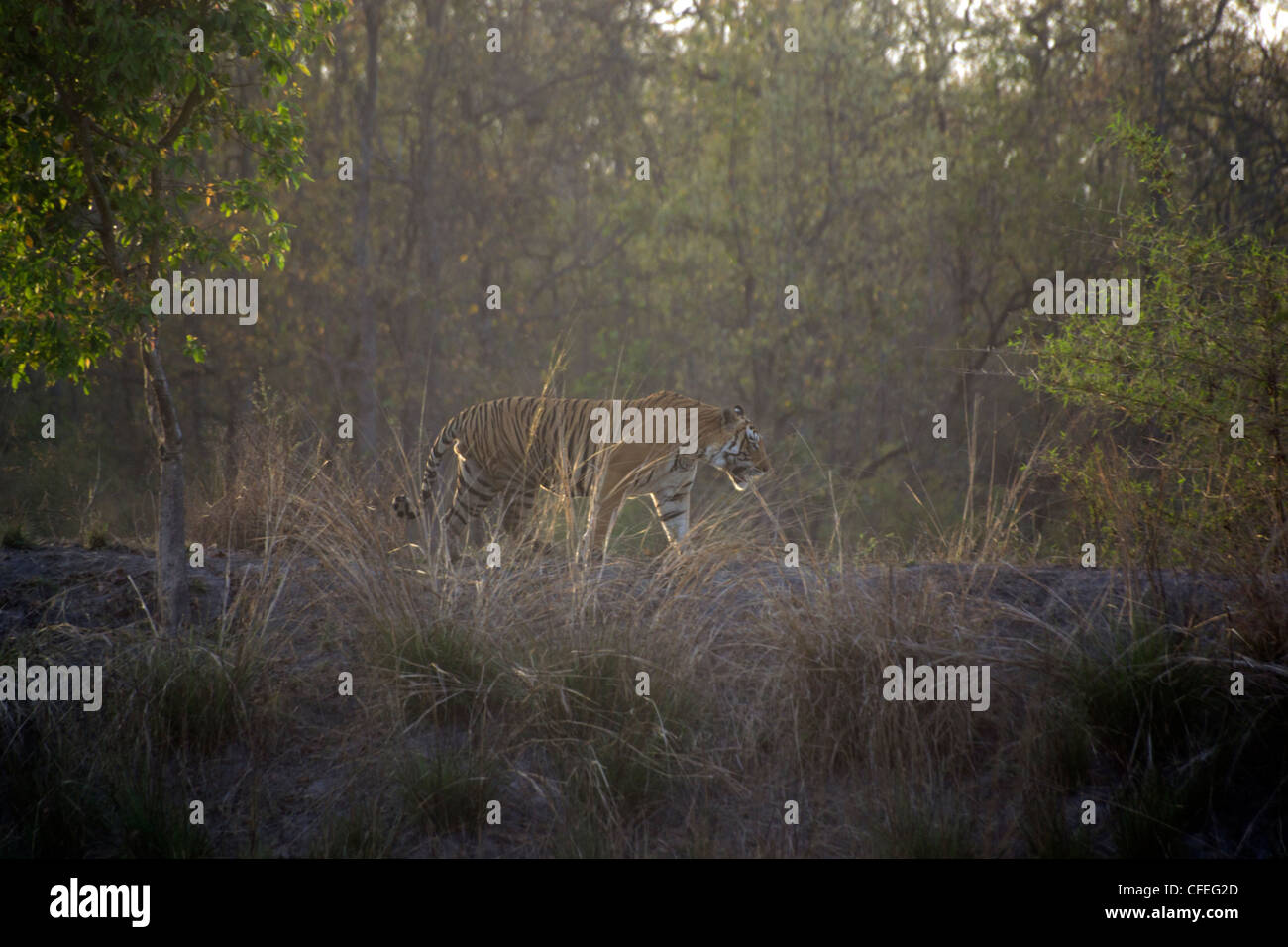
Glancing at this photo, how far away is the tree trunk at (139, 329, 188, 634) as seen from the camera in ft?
21.0

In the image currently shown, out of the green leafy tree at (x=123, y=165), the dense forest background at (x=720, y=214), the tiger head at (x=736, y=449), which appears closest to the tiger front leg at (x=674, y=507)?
the tiger head at (x=736, y=449)

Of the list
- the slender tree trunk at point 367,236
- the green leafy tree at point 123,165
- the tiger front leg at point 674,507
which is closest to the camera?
the green leafy tree at point 123,165

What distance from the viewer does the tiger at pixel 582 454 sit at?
8883mm

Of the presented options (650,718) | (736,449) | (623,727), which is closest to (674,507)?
(736,449)

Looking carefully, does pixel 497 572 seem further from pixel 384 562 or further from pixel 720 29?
pixel 720 29

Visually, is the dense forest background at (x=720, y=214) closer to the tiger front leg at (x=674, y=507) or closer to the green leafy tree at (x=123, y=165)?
the tiger front leg at (x=674, y=507)

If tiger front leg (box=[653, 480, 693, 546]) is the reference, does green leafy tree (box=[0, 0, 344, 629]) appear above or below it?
above

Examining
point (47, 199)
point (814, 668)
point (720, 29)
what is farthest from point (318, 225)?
point (814, 668)

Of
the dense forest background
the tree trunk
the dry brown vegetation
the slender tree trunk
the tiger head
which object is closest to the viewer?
the dry brown vegetation

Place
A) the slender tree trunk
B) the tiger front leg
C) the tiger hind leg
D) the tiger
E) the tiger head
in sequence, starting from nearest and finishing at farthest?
1. the tiger
2. the tiger front leg
3. the tiger head
4. the tiger hind leg
5. the slender tree trunk

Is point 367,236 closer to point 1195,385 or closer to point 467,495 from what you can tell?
point 467,495

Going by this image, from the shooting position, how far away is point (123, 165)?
20.9 ft

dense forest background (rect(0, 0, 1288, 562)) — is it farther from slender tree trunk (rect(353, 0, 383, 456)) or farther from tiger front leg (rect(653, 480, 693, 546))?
tiger front leg (rect(653, 480, 693, 546))

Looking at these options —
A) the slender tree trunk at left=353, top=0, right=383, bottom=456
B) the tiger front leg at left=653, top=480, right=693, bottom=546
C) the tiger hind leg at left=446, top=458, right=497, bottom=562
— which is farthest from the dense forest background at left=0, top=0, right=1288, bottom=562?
the tiger front leg at left=653, top=480, right=693, bottom=546
